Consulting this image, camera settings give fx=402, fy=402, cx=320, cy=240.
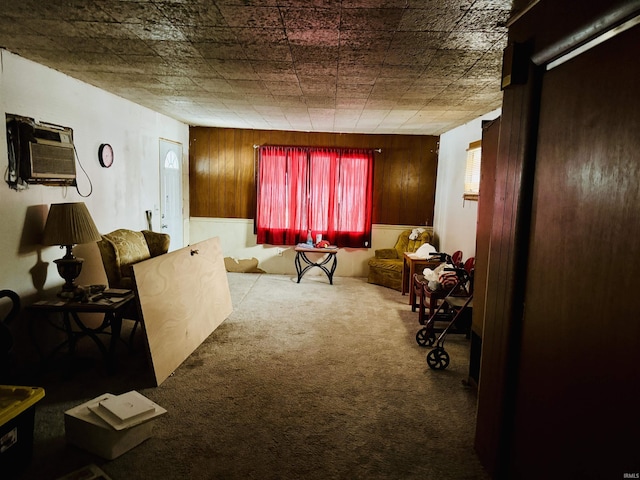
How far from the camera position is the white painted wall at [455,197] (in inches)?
202

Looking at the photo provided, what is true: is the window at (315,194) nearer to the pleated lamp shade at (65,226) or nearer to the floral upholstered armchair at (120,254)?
the floral upholstered armchair at (120,254)

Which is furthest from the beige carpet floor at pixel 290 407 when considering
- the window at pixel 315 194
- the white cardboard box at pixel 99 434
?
the window at pixel 315 194

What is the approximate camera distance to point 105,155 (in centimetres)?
431

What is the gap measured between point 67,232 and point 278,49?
2209mm

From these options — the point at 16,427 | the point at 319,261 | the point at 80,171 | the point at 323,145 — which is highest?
the point at 323,145

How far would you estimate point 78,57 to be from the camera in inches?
122

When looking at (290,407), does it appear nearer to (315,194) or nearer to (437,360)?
(437,360)

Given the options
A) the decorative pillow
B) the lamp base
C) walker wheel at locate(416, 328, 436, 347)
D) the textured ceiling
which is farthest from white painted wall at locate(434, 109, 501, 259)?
the lamp base

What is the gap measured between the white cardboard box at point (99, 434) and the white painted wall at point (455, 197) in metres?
4.06

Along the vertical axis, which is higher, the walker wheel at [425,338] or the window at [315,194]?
the window at [315,194]

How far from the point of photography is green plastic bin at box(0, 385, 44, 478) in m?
1.97

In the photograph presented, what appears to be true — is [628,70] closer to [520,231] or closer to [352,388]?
[520,231]

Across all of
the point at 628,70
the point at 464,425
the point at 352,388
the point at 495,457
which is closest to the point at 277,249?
the point at 352,388

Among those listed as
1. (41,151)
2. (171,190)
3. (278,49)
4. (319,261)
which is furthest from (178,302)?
(319,261)
